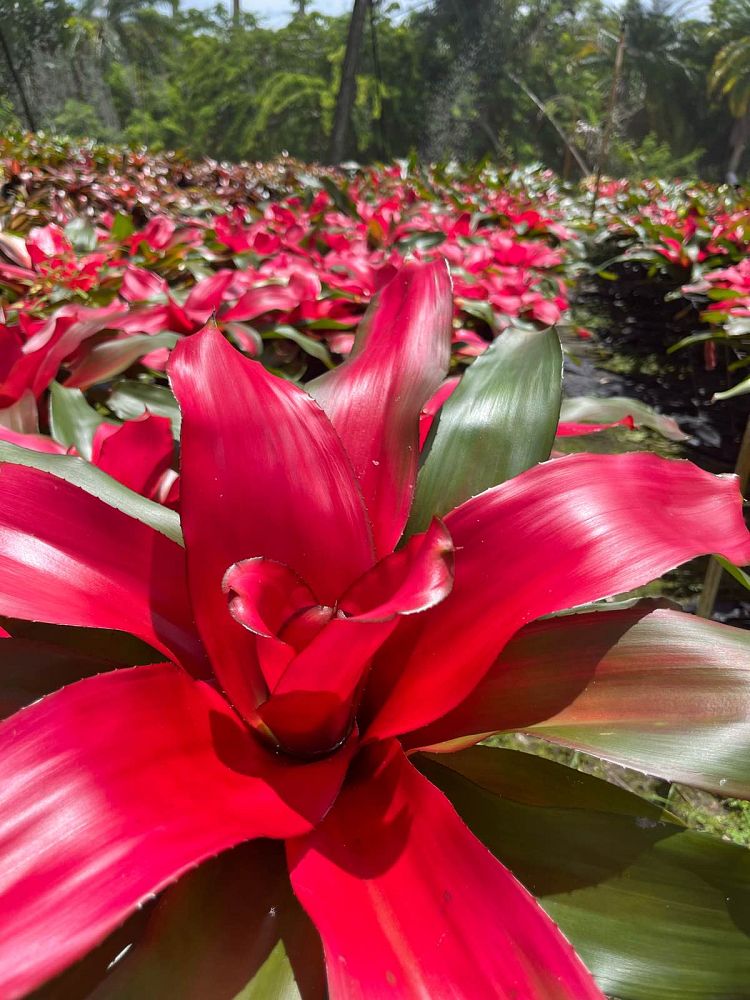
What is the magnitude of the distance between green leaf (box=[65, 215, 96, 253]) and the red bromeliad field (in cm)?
218

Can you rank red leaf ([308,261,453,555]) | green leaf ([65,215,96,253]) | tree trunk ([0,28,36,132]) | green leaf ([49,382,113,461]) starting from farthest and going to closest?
1. tree trunk ([0,28,36,132])
2. green leaf ([65,215,96,253])
3. green leaf ([49,382,113,461])
4. red leaf ([308,261,453,555])

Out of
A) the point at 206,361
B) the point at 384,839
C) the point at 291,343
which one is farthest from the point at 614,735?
the point at 291,343

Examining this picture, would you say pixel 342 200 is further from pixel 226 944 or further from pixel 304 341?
pixel 226 944

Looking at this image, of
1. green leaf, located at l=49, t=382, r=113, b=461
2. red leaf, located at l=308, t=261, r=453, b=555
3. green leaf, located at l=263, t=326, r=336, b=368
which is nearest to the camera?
red leaf, located at l=308, t=261, r=453, b=555

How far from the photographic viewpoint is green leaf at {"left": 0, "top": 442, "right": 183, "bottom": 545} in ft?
2.34

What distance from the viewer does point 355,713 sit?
2.01 feet

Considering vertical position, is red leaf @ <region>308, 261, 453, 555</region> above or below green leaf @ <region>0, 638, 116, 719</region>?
above

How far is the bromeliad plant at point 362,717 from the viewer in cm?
45

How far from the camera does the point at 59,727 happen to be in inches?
18.1

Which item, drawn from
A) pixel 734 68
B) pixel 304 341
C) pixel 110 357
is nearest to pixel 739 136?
pixel 734 68

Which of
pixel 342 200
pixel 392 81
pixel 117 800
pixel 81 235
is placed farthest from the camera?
pixel 392 81

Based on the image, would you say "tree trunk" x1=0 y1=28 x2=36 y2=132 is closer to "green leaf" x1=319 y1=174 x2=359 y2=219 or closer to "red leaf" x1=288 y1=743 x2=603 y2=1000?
"green leaf" x1=319 y1=174 x2=359 y2=219

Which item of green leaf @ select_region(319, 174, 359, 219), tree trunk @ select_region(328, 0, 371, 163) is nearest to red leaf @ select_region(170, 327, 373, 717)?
green leaf @ select_region(319, 174, 359, 219)

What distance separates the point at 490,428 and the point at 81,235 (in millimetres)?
2389
